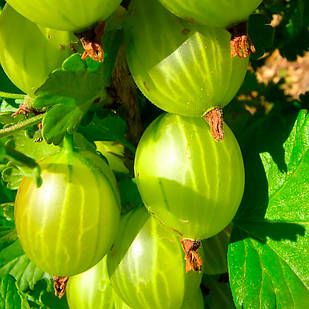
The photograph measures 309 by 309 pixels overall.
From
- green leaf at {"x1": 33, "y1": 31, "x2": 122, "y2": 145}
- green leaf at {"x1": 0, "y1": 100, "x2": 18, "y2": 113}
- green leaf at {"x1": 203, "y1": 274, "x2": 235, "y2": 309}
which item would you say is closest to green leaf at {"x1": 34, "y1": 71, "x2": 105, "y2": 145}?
green leaf at {"x1": 33, "y1": 31, "x2": 122, "y2": 145}

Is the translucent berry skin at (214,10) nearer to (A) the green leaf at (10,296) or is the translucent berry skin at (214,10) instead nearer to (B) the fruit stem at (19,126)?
(B) the fruit stem at (19,126)

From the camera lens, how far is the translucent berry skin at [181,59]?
538mm

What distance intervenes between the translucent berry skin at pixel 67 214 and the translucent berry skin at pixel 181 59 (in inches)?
5.0

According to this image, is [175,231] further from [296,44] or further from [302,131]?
[296,44]

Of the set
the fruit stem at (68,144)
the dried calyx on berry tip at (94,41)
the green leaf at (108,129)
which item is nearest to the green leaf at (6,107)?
the green leaf at (108,129)

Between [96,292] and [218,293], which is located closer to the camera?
[96,292]

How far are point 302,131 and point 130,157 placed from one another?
271mm

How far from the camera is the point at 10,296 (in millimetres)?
772

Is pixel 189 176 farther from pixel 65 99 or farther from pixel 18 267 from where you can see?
pixel 18 267

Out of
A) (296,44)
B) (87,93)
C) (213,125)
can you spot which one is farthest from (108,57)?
(296,44)

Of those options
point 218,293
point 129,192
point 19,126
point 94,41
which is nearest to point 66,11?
point 94,41

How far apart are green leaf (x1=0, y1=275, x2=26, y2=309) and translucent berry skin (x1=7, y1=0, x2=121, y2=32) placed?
448 millimetres

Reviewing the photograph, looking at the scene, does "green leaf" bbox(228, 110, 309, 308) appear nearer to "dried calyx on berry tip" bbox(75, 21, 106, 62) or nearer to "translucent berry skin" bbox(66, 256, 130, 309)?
"translucent berry skin" bbox(66, 256, 130, 309)

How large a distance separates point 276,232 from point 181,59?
1.02ft
